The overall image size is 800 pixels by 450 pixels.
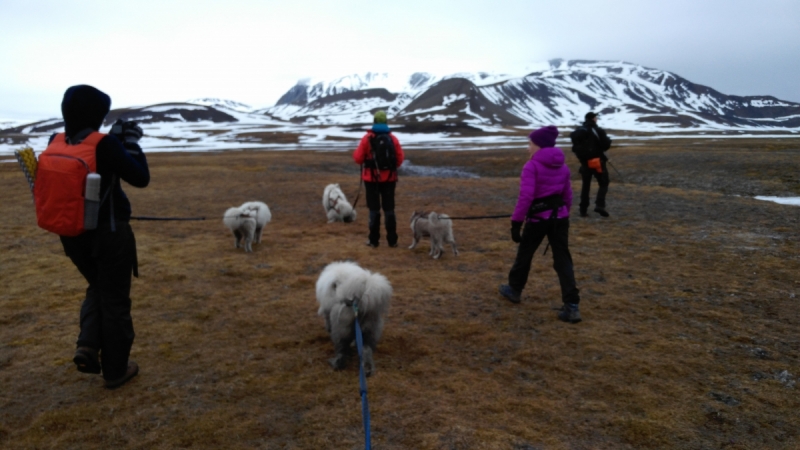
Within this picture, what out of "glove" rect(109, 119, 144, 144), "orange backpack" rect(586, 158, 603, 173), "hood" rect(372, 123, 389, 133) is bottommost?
"orange backpack" rect(586, 158, 603, 173)

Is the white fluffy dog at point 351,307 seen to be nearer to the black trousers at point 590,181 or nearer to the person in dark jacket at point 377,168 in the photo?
the person in dark jacket at point 377,168

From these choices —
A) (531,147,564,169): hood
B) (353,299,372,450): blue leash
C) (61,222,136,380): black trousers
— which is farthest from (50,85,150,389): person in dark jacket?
(531,147,564,169): hood

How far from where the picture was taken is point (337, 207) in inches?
541

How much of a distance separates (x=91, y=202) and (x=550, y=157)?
5351 millimetres

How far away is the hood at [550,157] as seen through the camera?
20.9ft

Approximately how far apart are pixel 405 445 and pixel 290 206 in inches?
539

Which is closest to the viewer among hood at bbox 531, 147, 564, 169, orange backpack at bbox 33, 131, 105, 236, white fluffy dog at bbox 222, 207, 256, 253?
orange backpack at bbox 33, 131, 105, 236

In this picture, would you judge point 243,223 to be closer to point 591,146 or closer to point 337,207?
point 337,207

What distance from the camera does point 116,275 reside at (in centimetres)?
451

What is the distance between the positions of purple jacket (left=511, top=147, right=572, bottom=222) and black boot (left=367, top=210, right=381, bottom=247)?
448cm

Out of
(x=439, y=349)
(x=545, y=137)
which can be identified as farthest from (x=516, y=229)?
(x=439, y=349)

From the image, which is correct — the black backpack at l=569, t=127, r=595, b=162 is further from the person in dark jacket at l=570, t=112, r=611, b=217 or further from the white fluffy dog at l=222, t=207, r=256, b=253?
the white fluffy dog at l=222, t=207, r=256, b=253

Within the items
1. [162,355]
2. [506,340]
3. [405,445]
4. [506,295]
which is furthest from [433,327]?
[162,355]

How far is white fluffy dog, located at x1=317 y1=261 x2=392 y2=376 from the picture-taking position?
5090mm
